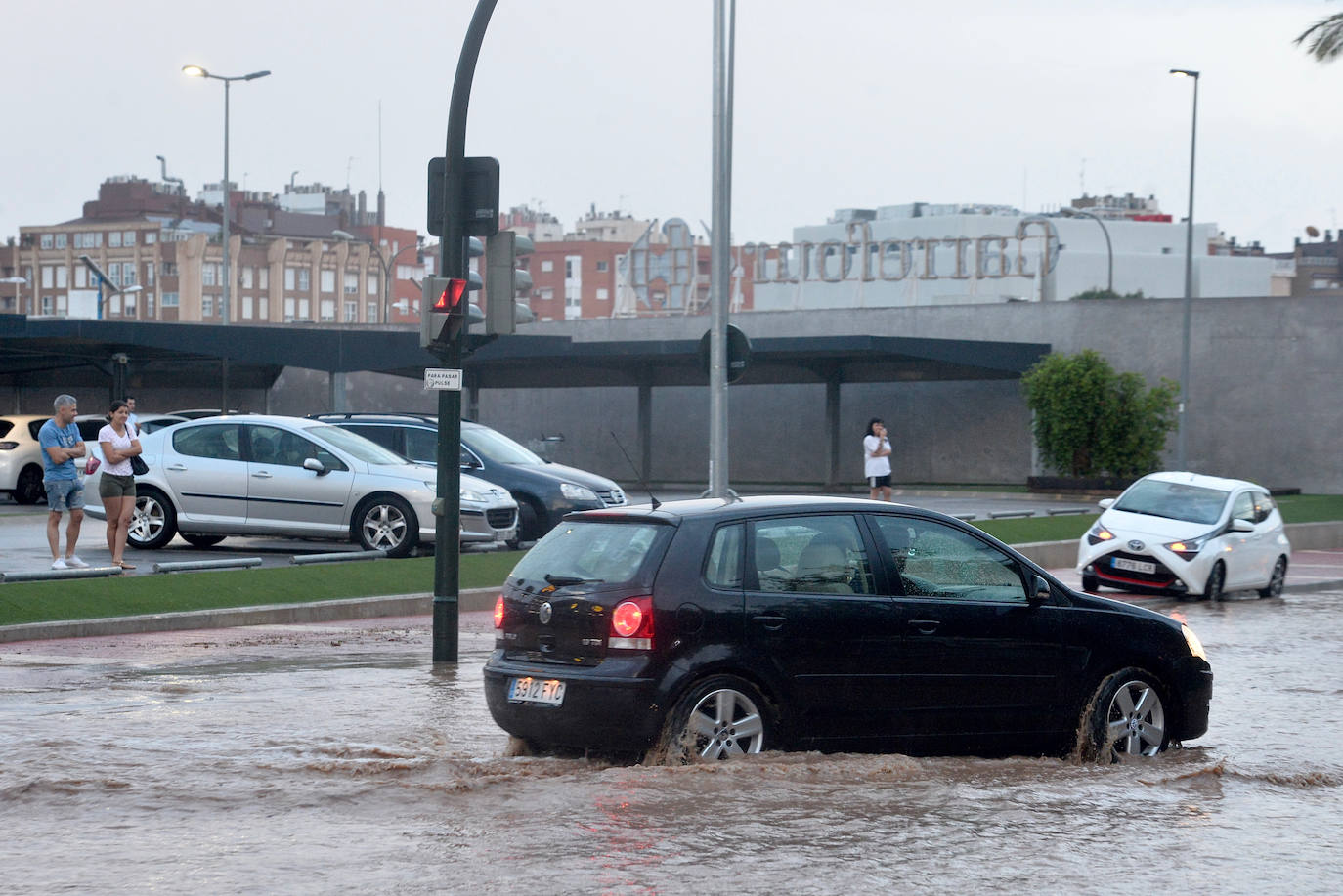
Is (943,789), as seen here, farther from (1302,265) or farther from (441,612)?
(1302,265)

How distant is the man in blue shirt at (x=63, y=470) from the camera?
1653 centimetres

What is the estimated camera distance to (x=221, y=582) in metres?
15.9

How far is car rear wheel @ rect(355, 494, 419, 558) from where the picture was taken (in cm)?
1920

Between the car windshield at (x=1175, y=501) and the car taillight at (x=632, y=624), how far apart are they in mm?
13488

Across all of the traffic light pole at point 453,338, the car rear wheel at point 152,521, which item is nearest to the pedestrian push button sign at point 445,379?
the traffic light pole at point 453,338

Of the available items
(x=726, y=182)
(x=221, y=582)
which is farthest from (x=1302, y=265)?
(x=221, y=582)

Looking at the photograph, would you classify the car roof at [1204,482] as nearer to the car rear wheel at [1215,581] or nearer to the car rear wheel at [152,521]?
the car rear wheel at [1215,581]

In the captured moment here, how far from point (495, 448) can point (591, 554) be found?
14342mm

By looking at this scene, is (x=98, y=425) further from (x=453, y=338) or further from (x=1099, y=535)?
(x=453, y=338)

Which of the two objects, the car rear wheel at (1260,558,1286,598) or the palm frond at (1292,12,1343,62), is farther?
the palm frond at (1292,12,1343,62)

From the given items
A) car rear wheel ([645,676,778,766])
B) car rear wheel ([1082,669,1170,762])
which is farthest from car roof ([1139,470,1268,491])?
car rear wheel ([645,676,778,766])

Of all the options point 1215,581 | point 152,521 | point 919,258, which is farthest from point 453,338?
point 919,258

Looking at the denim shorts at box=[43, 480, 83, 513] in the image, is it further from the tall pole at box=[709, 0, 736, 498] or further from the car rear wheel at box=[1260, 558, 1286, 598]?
the car rear wheel at box=[1260, 558, 1286, 598]

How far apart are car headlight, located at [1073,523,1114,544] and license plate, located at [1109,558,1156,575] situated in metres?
0.27
